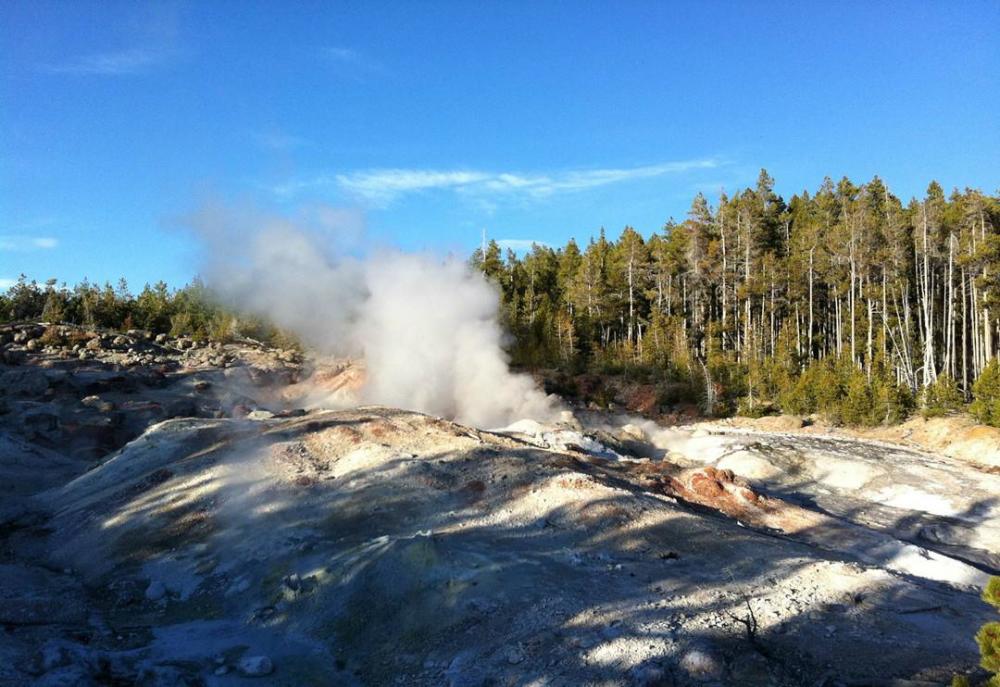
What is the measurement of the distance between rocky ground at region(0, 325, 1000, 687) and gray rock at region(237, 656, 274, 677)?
1.1 inches

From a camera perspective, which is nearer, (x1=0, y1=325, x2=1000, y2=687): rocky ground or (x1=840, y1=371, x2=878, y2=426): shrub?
(x1=0, y1=325, x2=1000, y2=687): rocky ground

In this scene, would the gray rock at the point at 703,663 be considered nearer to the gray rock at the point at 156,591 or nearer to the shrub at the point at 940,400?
the gray rock at the point at 156,591

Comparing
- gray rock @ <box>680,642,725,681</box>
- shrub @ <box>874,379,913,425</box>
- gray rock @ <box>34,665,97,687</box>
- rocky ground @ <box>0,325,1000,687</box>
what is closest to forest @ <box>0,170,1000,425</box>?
shrub @ <box>874,379,913,425</box>

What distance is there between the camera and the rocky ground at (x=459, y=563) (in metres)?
9.95

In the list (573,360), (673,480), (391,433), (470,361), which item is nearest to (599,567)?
(673,480)

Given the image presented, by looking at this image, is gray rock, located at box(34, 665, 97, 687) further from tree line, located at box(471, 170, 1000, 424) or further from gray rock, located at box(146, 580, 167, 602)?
tree line, located at box(471, 170, 1000, 424)

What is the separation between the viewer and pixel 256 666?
10.1 m

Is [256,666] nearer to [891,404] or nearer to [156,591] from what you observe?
[156,591]

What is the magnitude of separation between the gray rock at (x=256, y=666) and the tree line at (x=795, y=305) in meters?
35.4

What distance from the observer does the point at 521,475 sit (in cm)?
1764

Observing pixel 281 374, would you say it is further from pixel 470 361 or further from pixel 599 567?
pixel 599 567

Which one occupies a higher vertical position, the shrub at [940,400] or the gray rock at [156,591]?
the shrub at [940,400]

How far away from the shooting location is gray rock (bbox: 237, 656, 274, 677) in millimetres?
10094

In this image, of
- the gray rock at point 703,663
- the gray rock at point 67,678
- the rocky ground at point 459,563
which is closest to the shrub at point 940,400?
the rocky ground at point 459,563
